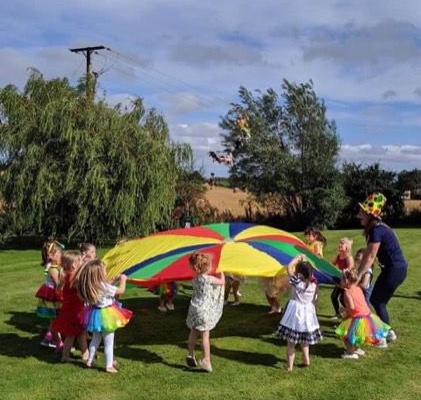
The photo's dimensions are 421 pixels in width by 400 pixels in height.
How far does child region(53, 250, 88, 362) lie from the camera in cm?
625

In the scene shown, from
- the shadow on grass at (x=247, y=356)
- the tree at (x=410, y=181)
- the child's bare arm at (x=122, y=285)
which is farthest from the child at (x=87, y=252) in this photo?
the tree at (x=410, y=181)

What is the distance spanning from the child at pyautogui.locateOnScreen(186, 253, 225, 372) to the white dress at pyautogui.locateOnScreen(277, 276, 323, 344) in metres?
0.71

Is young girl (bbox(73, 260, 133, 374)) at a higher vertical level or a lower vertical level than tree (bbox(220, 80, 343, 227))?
lower

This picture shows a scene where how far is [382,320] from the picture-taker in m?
6.80

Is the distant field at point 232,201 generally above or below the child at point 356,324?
above

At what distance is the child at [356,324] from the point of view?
632cm

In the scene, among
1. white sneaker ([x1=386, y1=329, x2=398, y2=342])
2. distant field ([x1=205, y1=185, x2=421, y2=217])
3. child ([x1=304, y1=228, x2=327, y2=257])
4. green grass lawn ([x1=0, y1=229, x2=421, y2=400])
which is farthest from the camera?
distant field ([x1=205, y1=185, x2=421, y2=217])

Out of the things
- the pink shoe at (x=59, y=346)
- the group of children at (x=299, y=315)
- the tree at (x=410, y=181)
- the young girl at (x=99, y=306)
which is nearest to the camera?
the young girl at (x=99, y=306)

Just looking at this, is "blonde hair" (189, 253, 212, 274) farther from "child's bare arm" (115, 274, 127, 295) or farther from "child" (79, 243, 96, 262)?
"child" (79, 243, 96, 262)

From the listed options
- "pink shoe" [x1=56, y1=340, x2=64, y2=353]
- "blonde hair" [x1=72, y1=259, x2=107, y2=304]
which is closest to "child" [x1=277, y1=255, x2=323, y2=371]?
"blonde hair" [x1=72, y1=259, x2=107, y2=304]

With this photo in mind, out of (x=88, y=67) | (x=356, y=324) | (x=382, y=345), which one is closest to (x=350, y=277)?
(x=356, y=324)

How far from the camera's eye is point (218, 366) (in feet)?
20.3

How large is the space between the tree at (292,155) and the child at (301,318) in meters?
24.7

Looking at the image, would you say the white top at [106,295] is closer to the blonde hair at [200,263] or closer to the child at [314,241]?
the blonde hair at [200,263]
